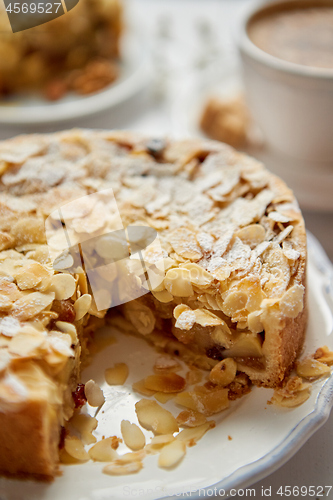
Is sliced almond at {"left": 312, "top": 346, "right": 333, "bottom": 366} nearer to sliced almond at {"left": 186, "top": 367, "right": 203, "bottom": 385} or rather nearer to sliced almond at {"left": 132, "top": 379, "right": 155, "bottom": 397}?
sliced almond at {"left": 186, "top": 367, "right": 203, "bottom": 385}

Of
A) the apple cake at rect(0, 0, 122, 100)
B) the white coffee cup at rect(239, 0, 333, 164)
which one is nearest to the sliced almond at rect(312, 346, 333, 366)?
the white coffee cup at rect(239, 0, 333, 164)

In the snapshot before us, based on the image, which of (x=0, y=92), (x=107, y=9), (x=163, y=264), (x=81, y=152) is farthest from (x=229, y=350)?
(x=107, y=9)

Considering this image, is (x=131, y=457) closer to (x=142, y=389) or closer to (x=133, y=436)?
(x=133, y=436)

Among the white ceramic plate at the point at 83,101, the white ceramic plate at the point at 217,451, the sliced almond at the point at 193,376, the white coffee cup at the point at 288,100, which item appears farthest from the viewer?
the white ceramic plate at the point at 83,101

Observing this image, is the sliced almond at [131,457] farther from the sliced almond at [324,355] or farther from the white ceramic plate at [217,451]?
the sliced almond at [324,355]

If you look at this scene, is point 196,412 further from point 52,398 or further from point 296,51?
point 296,51

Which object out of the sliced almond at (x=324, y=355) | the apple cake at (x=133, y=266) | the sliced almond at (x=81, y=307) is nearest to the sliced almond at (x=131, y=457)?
the apple cake at (x=133, y=266)

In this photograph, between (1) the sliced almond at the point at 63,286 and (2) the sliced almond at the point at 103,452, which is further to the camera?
(1) the sliced almond at the point at 63,286
